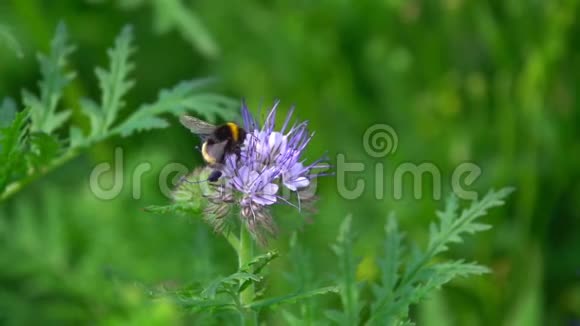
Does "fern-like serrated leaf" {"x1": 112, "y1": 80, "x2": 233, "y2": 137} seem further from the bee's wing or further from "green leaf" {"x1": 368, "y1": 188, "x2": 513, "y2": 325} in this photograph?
"green leaf" {"x1": 368, "y1": 188, "x2": 513, "y2": 325}

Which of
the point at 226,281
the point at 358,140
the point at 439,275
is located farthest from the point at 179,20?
the point at 226,281

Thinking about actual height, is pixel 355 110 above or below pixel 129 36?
above

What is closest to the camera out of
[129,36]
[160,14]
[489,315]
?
[129,36]

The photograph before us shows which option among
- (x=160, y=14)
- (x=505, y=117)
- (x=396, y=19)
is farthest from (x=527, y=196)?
(x=160, y=14)

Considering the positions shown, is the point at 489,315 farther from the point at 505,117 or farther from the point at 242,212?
the point at 242,212

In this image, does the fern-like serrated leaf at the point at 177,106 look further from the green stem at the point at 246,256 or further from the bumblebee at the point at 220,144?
the green stem at the point at 246,256
